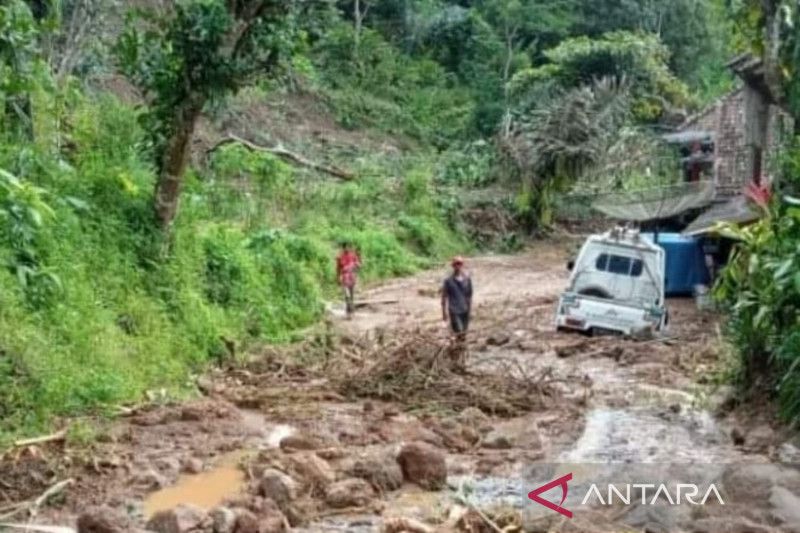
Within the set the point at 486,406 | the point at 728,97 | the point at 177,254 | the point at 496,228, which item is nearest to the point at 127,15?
the point at 177,254

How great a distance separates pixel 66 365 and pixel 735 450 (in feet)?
21.8

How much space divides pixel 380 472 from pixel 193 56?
7.07 meters

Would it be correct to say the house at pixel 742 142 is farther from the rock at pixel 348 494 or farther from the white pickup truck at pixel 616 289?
the rock at pixel 348 494

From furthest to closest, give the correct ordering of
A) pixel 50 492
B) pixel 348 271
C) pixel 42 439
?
1. pixel 348 271
2. pixel 42 439
3. pixel 50 492

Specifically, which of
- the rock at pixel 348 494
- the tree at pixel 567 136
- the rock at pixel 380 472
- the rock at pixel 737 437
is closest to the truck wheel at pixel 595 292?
the rock at pixel 737 437

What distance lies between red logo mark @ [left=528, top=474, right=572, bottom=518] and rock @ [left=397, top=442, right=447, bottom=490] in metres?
0.83

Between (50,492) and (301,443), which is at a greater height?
(50,492)

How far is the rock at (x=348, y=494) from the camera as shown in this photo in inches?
356

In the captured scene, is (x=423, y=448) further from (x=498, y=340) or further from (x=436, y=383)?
(x=498, y=340)

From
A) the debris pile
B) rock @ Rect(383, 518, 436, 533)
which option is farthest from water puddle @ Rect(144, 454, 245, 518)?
the debris pile

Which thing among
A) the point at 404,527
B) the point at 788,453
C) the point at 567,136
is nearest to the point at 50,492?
the point at 404,527

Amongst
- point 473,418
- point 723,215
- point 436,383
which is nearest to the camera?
point 473,418

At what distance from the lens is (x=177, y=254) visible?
15992mm

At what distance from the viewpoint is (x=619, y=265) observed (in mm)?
18875
